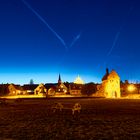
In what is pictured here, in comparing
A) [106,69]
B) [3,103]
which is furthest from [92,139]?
[106,69]

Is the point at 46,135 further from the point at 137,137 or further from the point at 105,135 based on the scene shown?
the point at 137,137

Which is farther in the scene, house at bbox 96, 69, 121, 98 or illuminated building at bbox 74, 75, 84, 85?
illuminated building at bbox 74, 75, 84, 85

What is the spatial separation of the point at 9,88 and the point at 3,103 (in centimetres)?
10662

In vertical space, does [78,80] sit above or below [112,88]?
above

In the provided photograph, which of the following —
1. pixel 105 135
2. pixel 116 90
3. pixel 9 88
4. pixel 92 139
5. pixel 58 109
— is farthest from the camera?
pixel 9 88

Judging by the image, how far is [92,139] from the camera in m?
14.7

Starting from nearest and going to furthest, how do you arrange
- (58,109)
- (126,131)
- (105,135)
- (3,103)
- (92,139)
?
(92,139) < (105,135) < (126,131) < (58,109) < (3,103)

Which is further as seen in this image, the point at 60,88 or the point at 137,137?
the point at 60,88

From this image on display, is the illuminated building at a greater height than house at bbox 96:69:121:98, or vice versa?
the illuminated building

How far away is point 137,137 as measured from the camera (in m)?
15.2

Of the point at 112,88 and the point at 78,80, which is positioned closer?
the point at 112,88

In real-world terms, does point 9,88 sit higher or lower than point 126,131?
higher

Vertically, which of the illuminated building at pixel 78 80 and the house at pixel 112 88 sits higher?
the illuminated building at pixel 78 80

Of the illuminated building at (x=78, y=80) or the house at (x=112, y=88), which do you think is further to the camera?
the illuminated building at (x=78, y=80)
